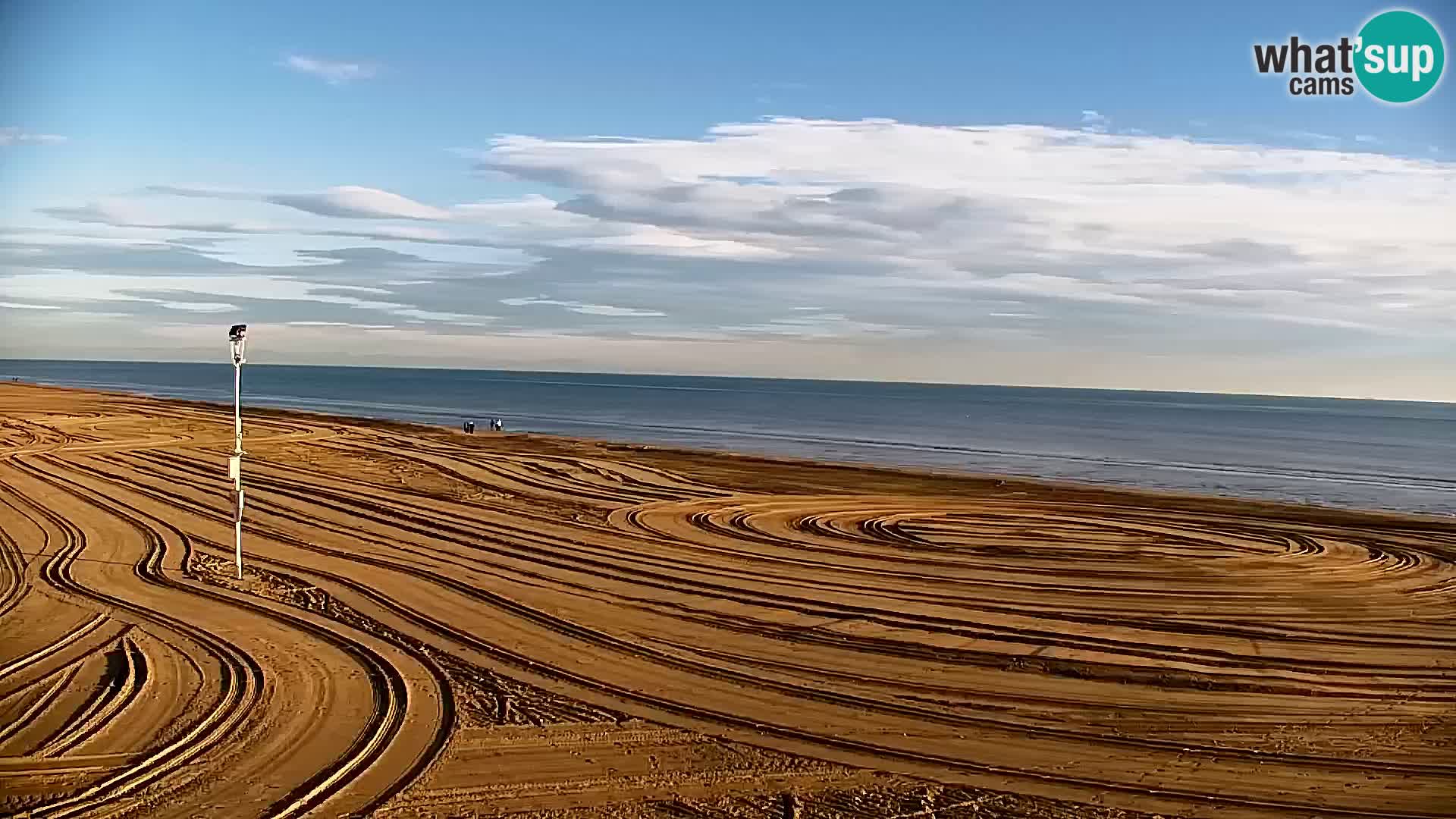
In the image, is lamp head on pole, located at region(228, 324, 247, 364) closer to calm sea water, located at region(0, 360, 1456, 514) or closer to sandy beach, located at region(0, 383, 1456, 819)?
sandy beach, located at region(0, 383, 1456, 819)

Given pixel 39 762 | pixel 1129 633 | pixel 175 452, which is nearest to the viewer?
pixel 39 762

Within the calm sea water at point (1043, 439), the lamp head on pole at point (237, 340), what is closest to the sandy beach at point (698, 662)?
the lamp head on pole at point (237, 340)

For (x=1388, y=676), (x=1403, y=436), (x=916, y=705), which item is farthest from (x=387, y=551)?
(x=1403, y=436)

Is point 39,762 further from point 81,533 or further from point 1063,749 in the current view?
point 81,533

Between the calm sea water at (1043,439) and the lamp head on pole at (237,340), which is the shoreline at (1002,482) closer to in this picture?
the calm sea water at (1043,439)

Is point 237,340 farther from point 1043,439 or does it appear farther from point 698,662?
point 1043,439
